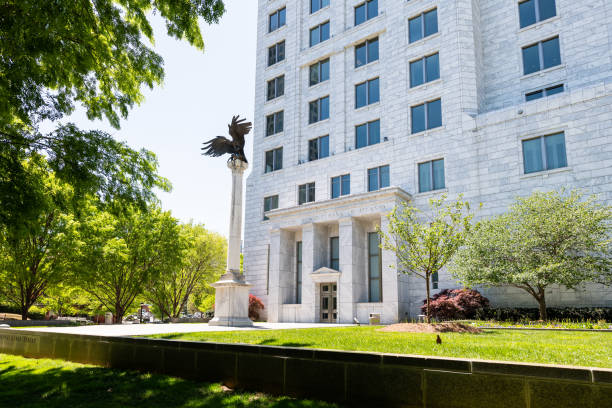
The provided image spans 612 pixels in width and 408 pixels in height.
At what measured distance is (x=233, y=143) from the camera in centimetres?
2545

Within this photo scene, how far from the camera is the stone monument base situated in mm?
22766

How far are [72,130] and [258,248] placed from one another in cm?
2576

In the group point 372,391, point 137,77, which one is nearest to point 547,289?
point 372,391

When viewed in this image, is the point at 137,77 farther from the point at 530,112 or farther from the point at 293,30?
the point at 293,30

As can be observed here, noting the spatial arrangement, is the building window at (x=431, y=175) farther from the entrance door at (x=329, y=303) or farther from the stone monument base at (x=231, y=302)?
the stone monument base at (x=231, y=302)

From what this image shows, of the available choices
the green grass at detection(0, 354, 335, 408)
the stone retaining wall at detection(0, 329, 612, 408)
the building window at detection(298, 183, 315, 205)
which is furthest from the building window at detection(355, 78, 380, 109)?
the green grass at detection(0, 354, 335, 408)

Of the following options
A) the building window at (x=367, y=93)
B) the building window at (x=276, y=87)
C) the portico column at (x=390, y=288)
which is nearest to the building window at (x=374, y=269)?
the portico column at (x=390, y=288)

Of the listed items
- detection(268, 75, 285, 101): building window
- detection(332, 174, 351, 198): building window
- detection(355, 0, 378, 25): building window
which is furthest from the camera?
detection(268, 75, 285, 101): building window

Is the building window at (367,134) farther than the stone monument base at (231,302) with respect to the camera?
Yes

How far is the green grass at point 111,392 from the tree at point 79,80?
144 inches

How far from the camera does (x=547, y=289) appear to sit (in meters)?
22.9

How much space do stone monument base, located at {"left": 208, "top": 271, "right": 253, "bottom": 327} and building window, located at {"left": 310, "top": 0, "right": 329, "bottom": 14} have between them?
26415mm

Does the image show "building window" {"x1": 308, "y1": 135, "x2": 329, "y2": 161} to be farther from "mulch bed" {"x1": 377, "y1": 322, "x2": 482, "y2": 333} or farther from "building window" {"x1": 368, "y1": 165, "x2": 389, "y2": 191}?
"mulch bed" {"x1": 377, "y1": 322, "x2": 482, "y2": 333}

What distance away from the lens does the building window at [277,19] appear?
135 feet
